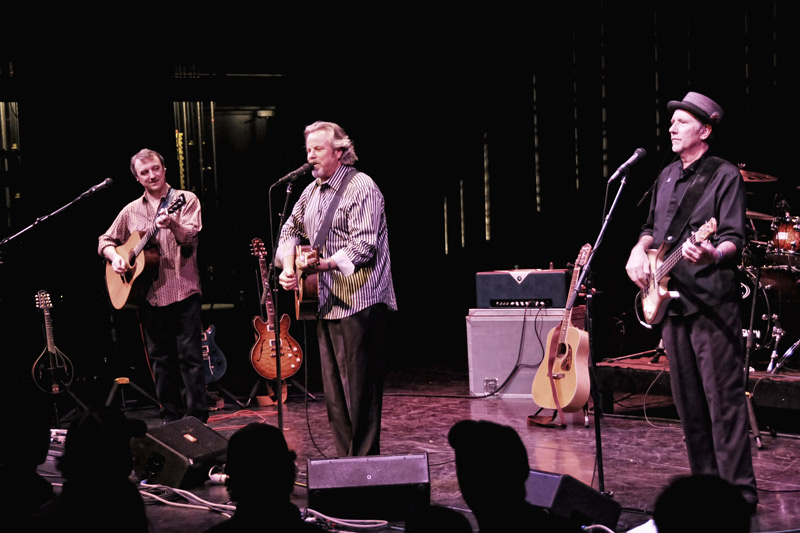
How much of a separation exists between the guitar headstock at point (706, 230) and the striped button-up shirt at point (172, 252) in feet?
11.8

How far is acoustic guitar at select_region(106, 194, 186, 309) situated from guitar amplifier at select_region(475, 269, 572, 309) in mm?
2696

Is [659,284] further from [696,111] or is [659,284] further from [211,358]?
[211,358]

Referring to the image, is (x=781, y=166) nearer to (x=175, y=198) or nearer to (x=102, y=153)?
(x=175, y=198)

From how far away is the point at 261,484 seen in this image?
2.11 metres

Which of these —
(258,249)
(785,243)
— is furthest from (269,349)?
(785,243)

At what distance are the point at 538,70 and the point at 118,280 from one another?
4.72 metres

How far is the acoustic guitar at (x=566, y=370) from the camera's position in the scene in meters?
6.11

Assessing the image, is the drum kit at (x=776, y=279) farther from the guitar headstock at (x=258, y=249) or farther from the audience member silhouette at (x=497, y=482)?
the audience member silhouette at (x=497, y=482)

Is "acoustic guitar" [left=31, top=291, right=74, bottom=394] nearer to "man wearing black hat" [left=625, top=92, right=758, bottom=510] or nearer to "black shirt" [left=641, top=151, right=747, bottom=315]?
"man wearing black hat" [left=625, top=92, right=758, bottom=510]

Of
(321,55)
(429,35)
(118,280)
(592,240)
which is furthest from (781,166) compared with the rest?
(118,280)

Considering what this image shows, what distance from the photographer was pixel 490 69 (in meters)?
9.05

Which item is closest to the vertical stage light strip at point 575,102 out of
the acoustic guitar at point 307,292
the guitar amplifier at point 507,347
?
the guitar amplifier at point 507,347

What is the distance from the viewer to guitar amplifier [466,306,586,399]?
7.27 meters

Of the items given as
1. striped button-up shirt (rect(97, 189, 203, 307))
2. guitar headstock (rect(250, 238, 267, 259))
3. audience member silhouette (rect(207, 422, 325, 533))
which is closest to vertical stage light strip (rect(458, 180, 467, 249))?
guitar headstock (rect(250, 238, 267, 259))
